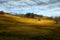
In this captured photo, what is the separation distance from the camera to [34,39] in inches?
1623

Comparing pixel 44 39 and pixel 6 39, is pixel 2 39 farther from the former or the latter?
pixel 44 39

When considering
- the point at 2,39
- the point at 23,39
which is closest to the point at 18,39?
the point at 23,39

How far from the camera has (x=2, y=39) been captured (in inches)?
1577

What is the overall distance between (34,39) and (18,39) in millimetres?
4062

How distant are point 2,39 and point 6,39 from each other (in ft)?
3.39

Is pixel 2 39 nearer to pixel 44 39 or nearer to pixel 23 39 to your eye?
pixel 23 39

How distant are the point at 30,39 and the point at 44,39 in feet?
12.6

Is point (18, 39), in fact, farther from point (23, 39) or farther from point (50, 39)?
point (50, 39)

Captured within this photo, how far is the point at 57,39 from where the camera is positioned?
136 ft

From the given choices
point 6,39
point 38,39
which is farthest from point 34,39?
point 6,39

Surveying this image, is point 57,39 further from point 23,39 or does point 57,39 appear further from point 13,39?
point 13,39

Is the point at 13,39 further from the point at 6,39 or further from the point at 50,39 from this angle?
the point at 50,39

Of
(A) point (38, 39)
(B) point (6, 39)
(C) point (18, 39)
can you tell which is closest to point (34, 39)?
(A) point (38, 39)

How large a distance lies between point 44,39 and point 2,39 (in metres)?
10.4
